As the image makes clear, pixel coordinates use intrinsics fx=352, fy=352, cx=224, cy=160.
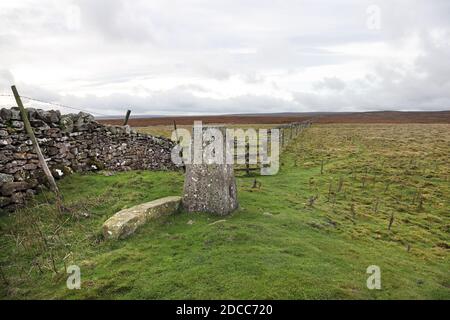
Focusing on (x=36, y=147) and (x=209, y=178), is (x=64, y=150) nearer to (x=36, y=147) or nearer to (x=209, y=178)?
(x=36, y=147)

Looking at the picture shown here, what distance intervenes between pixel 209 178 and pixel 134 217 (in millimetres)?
2407

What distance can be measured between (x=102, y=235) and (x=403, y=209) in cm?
1218

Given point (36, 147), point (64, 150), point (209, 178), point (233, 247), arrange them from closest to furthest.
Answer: point (233, 247) < point (209, 178) < point (36, 147) < point (64, 150)

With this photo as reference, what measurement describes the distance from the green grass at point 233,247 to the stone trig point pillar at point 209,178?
0.38 meters

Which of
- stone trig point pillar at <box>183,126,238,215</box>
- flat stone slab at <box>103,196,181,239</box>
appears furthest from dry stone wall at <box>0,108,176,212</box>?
stone trig point pillar at <box>183,126,238,215</box>

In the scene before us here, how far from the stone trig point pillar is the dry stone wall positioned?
20.9 ft

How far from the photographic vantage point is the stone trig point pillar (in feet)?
33.8

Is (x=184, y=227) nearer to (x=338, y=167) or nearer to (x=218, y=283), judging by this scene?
(x=218, y=283)

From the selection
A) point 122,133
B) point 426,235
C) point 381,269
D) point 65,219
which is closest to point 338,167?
point 426,235

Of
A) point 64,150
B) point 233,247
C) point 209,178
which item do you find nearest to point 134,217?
point 209,178

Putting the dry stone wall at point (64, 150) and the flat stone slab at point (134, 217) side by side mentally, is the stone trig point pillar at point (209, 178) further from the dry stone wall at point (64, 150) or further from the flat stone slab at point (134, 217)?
the dry stone wall at point (64, 150)

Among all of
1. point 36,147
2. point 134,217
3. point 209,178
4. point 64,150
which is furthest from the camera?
point 64,150

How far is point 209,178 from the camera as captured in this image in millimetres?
10367

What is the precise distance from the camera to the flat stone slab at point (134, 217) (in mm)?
9039
